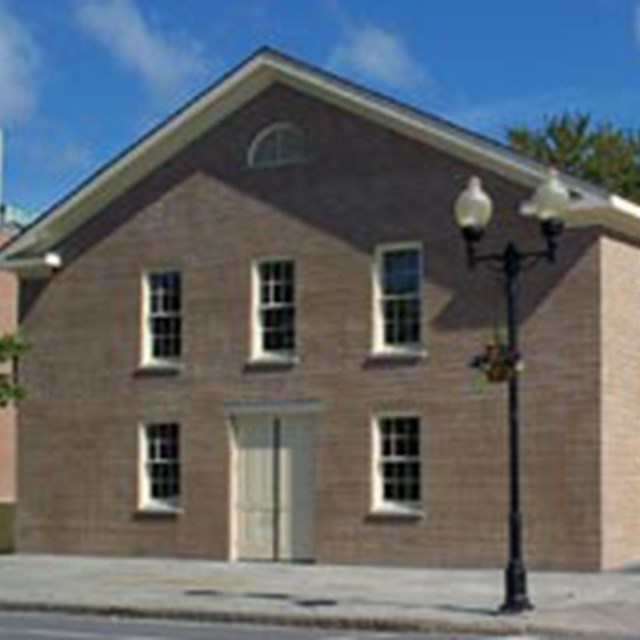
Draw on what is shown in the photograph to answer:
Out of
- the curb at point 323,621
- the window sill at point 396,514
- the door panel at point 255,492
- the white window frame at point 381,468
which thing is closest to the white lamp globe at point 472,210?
the curb at point 323,621

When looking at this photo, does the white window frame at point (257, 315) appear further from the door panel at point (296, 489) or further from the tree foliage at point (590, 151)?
the tree foliage at point (590, 151)

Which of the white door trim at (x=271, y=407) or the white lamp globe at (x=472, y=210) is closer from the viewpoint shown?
the white lamp globe at (x=472, y=210)

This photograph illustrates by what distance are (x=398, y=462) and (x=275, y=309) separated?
3574mm

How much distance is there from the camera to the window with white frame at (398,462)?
95.7ft

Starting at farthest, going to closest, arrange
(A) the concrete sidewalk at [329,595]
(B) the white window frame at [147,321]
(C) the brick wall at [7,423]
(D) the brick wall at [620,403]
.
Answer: (C) the brick wall at [7,423], (B) the white window frame at [147,321], (D) the brick wall at [620,403], (A) the concrete sidewalk at [329,595]

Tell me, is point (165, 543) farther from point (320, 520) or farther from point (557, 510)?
point (557, 510)

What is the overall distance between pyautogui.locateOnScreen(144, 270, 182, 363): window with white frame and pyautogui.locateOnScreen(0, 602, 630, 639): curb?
948 cm

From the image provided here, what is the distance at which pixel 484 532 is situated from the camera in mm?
28172

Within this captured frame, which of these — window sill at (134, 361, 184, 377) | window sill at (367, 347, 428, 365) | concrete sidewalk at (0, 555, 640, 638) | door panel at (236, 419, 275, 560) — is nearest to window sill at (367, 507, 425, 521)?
concrete sidewalk at (0, 555, 640, 638)

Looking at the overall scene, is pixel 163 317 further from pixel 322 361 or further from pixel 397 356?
pixel 397 356

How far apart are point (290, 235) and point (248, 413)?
124 inches

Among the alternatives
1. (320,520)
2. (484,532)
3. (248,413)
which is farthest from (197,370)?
(484,532)

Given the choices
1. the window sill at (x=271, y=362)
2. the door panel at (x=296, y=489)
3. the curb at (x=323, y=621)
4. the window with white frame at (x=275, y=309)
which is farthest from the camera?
the window with white frame at (x=275, y=309)

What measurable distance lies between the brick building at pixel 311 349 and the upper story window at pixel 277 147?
4 centimetres
